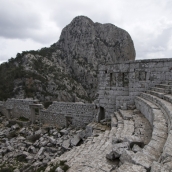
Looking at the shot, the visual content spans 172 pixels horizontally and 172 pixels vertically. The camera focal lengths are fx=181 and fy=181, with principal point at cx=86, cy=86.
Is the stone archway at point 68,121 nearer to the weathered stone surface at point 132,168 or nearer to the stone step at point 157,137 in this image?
the stone step at point 157,137

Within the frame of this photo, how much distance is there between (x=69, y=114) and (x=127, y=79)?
5846mm

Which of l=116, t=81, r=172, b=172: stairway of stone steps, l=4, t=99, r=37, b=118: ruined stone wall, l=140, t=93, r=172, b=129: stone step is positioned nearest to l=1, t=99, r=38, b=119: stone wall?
l=4, t=99, r=37, b=118: ruined stone wall

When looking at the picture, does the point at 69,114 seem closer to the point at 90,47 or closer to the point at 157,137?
the point at 157,137

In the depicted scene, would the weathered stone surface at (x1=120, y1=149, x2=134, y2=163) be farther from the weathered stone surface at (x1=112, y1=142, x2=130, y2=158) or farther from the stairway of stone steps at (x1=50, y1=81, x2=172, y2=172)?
the weathered stone surface at (x1=112, y1=142, x2=130, y2=158)

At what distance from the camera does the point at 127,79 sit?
11.9 metres

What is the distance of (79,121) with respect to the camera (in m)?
14.6

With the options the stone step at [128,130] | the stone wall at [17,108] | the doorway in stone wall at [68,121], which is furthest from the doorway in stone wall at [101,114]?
the stone wall at [17,108]

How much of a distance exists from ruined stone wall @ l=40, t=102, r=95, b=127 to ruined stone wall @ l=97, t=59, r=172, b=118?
69.7 inches

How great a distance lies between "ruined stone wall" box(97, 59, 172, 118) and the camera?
35.3ft

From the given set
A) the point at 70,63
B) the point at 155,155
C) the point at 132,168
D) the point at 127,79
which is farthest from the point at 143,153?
the point at 70,63

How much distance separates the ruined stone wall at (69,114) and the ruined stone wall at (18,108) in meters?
2.21

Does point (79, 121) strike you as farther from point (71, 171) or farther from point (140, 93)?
point (71, 171)

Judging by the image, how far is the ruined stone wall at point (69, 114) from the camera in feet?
46.4

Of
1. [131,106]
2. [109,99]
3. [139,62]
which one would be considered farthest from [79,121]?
[139,62]
